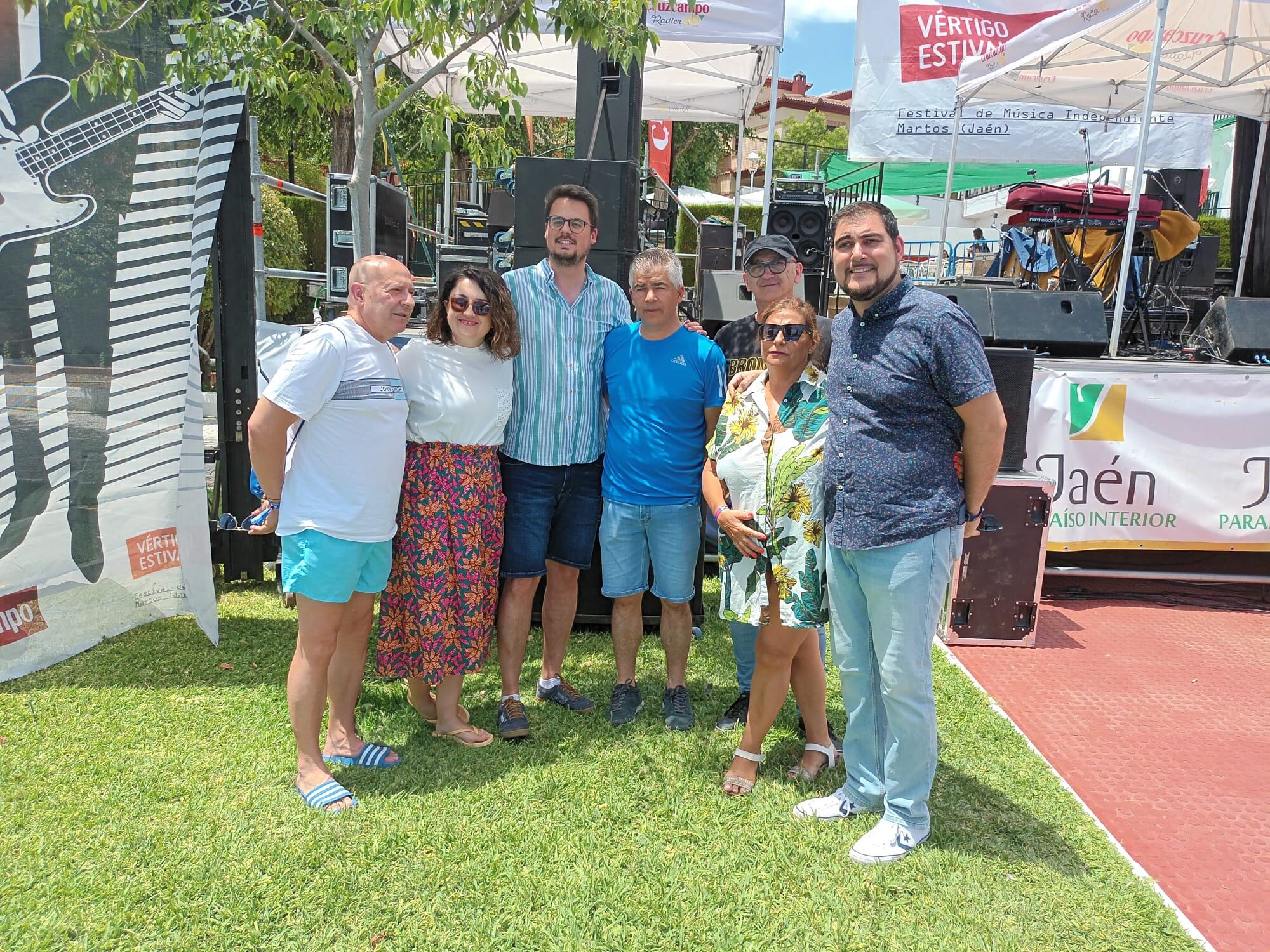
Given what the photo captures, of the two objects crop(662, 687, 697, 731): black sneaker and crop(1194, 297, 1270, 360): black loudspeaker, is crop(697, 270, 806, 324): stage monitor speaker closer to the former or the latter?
crop(662, 687, 697, 731): black sneaker

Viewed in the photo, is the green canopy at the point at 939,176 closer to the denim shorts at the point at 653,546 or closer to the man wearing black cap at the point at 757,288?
the man wearing black cap at the point at 757,288

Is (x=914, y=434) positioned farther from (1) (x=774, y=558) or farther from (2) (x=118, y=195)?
(2) (x=118, y=195)

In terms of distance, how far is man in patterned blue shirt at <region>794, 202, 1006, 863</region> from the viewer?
2361 mm

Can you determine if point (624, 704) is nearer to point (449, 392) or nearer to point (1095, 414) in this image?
point (449, 392)

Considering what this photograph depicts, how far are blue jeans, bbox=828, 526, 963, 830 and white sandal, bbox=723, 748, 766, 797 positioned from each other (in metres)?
0.32

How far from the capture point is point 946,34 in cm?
1080

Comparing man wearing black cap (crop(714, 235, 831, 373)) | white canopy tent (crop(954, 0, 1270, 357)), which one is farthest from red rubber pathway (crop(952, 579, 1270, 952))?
white canopy tent (crop(954, 0, 1270, 357))

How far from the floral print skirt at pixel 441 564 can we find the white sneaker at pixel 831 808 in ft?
4.06

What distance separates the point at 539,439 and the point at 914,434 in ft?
4.71

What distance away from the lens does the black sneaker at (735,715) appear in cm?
340

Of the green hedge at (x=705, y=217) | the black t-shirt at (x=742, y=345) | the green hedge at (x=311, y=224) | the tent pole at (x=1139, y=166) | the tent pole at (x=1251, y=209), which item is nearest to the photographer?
the black t-shirt at (x=742, y=345)

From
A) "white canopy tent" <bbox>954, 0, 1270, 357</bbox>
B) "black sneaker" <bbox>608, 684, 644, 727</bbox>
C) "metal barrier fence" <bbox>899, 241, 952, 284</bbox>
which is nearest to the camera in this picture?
"black sneaker" <bbox>608, 684, 644, 727</bbox>

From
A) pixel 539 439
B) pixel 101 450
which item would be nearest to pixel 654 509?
pixel 539 439

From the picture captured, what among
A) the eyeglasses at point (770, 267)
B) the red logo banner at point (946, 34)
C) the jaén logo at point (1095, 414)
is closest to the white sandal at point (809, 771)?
the eyeglasses at point (770, 267)
